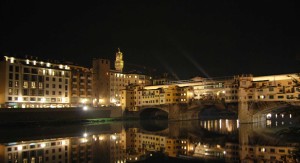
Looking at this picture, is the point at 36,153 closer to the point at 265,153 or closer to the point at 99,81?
the point at 265,153

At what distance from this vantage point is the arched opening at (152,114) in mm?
87975

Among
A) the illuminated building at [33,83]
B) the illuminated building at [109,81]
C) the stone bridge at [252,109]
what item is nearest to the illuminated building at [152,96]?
the illuminated building at [109,81]

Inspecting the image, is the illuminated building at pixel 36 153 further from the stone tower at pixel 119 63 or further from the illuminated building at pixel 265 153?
the stone tower at pixel 119 63

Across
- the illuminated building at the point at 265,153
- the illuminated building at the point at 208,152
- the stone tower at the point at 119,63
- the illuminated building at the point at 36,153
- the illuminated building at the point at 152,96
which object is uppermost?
the stone tower at the point at 119,63

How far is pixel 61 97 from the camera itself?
77812mm

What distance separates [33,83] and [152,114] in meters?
36.6

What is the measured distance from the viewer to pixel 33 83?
70.4 meters

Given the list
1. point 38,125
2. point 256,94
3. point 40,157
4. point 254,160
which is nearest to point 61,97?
point 38,125

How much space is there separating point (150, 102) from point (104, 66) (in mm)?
17700

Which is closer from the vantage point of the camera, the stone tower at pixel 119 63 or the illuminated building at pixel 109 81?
the illuminated building at pixel 109 81

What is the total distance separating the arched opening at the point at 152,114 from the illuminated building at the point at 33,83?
21.9 metres

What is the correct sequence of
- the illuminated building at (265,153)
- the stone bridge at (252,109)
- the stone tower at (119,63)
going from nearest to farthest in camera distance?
1. the illuminated building at (265,153)
2. the stone bridge at (252,109)
3. the stone tower at (119,63)

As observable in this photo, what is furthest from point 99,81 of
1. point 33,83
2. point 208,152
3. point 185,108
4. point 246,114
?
point 208,152

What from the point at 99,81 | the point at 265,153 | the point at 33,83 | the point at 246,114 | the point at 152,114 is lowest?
the point at 265,153
